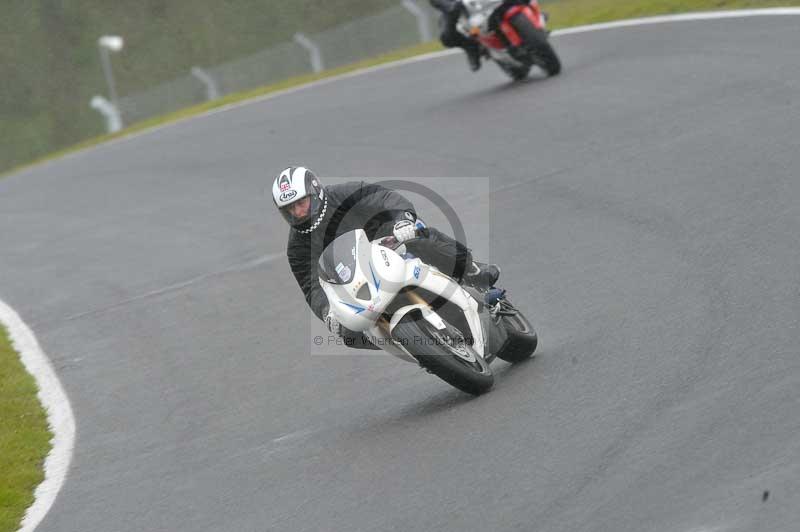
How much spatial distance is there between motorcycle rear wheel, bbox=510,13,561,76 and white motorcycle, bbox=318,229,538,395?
8995 mm

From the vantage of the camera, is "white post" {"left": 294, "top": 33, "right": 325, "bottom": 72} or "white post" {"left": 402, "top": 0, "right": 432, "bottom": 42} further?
"white post" {"left": 294, "top": 33, "right": 325, "bottom": 72}

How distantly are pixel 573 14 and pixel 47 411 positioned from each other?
14.6m

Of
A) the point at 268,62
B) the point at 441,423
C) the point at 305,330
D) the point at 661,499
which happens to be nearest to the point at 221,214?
the point at 305,330

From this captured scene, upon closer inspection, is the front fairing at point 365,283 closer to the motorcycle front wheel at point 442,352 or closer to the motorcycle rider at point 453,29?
the motorcycle front wheel at point 442,352

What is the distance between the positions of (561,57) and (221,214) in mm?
5758

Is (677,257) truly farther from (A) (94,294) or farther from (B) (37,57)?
(B) (37,57)

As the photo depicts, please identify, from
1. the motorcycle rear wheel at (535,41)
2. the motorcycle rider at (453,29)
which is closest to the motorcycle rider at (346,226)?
the motorcycle rear wheel at (535,41)

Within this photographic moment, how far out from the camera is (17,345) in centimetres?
1112

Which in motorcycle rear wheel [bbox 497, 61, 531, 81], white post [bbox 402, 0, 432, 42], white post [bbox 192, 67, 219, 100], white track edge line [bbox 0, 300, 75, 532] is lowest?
white post [bbox 192, 67, 219, 100]

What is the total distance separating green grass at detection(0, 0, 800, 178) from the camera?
1831 cm

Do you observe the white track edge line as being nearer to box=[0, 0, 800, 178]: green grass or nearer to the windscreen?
the windscreen

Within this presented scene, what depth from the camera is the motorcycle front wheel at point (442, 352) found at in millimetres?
7102

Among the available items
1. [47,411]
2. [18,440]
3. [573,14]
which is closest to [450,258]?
[18,440]

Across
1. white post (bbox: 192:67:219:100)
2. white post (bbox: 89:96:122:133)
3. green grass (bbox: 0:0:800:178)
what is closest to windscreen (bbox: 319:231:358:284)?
green grass (bbox: 0:0:800:178)
